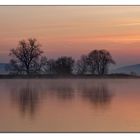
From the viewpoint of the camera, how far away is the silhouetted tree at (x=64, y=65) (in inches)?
336

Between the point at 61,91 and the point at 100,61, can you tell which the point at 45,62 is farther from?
the point at 100,61

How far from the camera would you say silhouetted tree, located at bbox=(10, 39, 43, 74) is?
853 centimetres

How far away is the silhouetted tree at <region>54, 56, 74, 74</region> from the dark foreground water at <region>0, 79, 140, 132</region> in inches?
2.6

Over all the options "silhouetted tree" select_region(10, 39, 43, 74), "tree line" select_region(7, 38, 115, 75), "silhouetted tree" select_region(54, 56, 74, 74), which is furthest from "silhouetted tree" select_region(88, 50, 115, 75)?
"silhouetted tree" select_region(10, 39, 43, 74)

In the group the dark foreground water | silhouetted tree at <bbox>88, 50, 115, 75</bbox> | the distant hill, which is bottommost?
the dark foreground water

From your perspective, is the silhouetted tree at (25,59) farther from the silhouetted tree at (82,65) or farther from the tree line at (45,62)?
the silhouetted tree at (82,65)

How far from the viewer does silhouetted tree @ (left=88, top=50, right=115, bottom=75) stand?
28.0 feet

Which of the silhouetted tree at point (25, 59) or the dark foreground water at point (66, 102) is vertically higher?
the silhouetted tree at point (25, 59)

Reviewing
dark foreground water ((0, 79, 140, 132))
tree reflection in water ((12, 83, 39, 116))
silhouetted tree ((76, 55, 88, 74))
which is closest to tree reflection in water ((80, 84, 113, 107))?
dark foreground water ((0, 79, 140, 132))

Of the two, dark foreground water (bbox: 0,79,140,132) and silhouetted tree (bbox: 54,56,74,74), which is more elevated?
silhouetted tree (bbox: 54,56,74,74)

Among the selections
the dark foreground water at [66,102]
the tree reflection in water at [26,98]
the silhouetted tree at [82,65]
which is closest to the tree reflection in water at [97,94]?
the dark foreground water at [66,102]

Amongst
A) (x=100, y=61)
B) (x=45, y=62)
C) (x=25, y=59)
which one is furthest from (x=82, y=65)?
(x=25, y=59)

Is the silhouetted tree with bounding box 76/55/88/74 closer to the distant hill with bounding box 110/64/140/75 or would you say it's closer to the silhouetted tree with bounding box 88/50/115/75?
the silhouetted tree with bounding box 88/50/115/75
